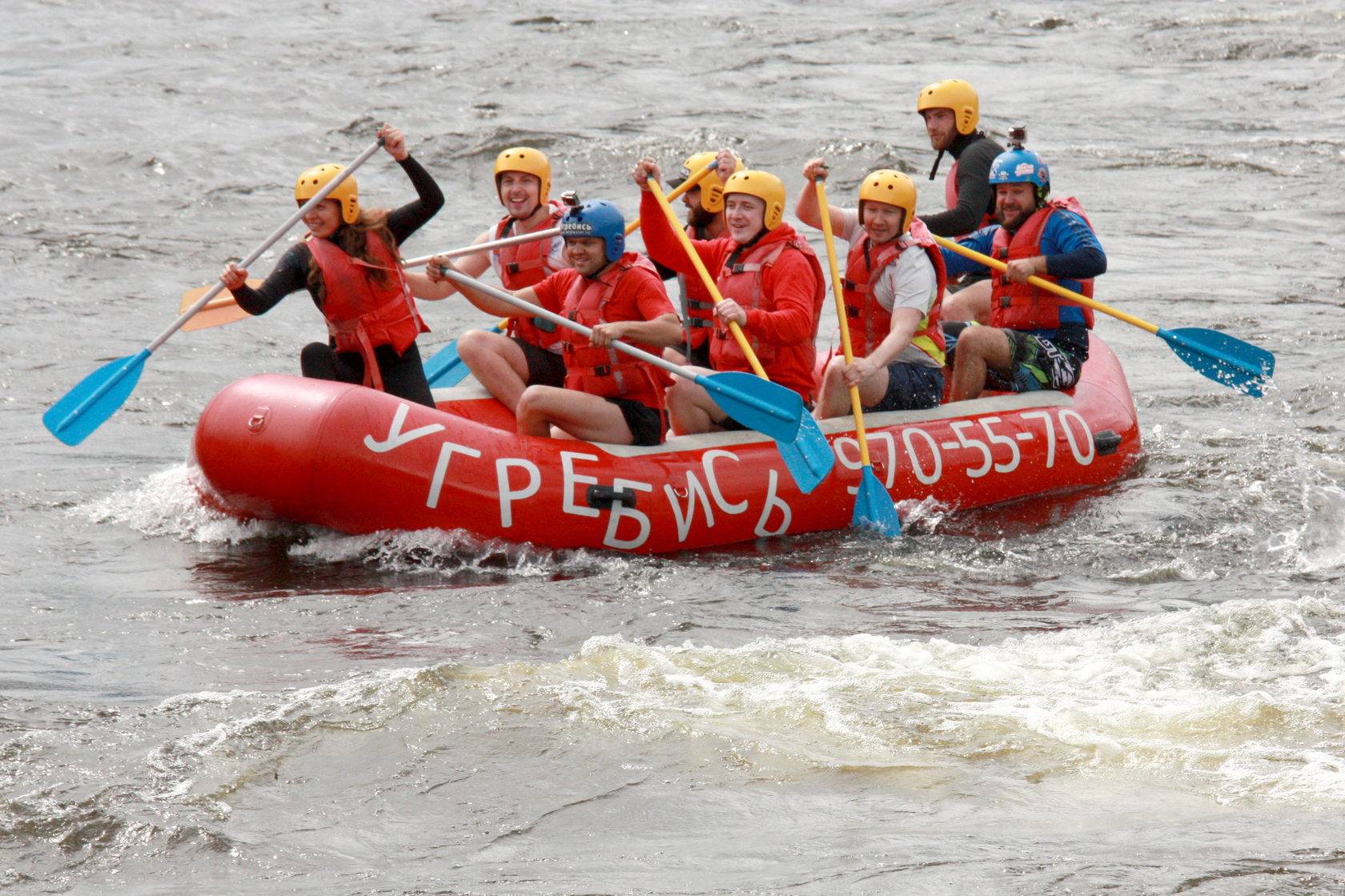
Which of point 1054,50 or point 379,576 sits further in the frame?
point 1054,50

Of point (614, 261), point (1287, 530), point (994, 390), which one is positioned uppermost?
point (614, 261)

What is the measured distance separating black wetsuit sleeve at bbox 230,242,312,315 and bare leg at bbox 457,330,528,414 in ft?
3.03

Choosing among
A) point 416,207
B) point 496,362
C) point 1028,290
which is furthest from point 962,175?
point 416,207

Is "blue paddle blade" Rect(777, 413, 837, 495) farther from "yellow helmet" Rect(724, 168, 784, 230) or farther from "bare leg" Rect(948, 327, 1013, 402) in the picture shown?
"bare leg" Rect(948, 327, 1013, 402)

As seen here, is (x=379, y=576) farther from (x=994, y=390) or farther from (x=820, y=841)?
(x=994, y=390)

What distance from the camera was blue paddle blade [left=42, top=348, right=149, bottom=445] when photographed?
7523 mm

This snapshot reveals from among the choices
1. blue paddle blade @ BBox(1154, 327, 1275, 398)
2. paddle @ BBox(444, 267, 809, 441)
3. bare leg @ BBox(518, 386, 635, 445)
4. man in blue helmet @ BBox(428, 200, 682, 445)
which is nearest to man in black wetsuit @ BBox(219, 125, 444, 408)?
man in blue helmet @ BBox(428, 200, 682, 445)

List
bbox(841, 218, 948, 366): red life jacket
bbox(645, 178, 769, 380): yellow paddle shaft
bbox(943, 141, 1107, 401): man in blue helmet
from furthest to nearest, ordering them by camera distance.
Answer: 1. bbox(943, 141, 1107, 401): man in blue helmet
2. bbox(841, 218, 948, 366): red life jacket
3. bbox(645, 178, 769, 380): yellow paddle shaft

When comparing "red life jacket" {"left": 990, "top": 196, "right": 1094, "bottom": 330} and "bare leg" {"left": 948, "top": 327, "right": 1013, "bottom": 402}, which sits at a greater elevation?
"red life jacket" {"left": 990, "top": 196, "right": 1094, "bottom": 330}

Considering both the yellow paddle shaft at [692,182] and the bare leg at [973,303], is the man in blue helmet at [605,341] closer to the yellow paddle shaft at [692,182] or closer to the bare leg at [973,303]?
the yellow paddle shaft at [692,182]

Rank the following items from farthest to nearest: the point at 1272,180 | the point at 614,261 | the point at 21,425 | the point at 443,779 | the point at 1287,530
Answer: the point at 1272,180 < the point at 21,425 < the point at 1287,530 < the point at 614,261 < the point at 443,779

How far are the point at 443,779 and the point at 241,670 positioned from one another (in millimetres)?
1127

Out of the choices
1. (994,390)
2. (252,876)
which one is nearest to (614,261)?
(994,390)

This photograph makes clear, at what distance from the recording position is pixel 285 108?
19.2m
